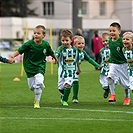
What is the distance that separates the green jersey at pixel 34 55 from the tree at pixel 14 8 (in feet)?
207

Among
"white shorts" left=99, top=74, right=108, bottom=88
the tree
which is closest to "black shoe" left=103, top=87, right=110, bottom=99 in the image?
"white shorts" left=99, top=74, right=108, bottom=88

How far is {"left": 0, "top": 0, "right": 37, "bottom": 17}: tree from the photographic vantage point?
78.8 m

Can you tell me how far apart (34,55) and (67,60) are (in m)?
1.07

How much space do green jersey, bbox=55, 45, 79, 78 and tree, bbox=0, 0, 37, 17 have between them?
62545mm

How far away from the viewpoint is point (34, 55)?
15.4m

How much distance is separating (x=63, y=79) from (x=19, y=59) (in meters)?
27.7

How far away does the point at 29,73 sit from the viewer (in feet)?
51.0

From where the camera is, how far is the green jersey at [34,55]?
15.4 meters

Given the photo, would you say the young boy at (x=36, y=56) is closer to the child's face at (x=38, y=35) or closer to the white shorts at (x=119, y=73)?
the child's face at (x=38, y=35)

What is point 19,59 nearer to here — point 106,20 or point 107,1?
point 106,20

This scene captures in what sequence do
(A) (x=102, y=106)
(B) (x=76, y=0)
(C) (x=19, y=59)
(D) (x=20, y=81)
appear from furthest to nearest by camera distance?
(B) (x=76, y=0)
(C) (x=19, y=59)
(D) (x=20, y=81)
(A) (x=102, y=106)

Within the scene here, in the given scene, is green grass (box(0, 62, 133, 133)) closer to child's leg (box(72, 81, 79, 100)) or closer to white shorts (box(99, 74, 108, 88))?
child's leg (box(72, 81, 79, 100))

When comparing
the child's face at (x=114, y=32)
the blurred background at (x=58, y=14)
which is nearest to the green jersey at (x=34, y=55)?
the child's face at (x=114, y=32)

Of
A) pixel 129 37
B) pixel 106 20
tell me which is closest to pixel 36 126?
pixel 129 37
